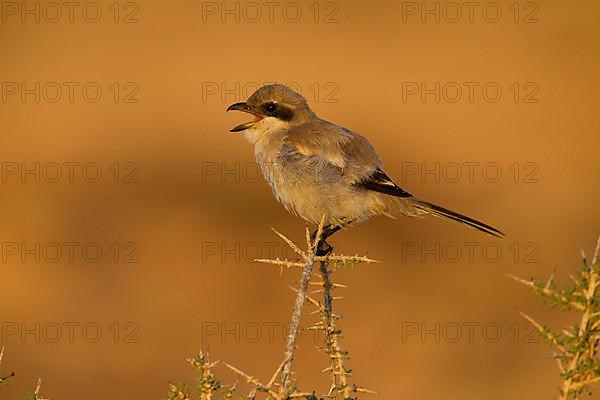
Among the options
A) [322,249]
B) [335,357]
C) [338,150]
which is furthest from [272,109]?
[335,357]

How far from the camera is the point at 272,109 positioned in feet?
17.0

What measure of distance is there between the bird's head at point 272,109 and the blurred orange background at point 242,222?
2.45 meters

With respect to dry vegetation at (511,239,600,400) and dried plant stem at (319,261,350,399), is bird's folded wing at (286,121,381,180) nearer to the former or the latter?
dried plant stem at (319,261,350,399)

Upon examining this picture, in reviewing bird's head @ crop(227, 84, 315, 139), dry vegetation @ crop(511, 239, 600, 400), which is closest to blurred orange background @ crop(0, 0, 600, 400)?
bird's head @ crop(227, 84, 315, 139)

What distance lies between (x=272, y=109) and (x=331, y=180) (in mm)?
734

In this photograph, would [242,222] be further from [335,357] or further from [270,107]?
[335,357]

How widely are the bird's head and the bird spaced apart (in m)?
0.14

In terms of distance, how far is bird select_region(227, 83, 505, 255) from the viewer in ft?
15.4

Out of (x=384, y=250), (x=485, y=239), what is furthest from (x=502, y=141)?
(x=384, y=250)

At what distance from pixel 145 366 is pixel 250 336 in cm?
99

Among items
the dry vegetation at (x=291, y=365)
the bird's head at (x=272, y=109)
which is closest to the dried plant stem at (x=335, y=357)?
the dry vegetation at (x=291, y=365)

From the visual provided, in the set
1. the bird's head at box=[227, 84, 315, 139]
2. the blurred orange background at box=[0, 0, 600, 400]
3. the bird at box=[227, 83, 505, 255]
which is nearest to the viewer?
the bird at box=[227, 83, 505, 255]

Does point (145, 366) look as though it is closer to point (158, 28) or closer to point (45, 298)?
point (45, 298)

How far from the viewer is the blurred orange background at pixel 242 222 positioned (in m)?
7.66
